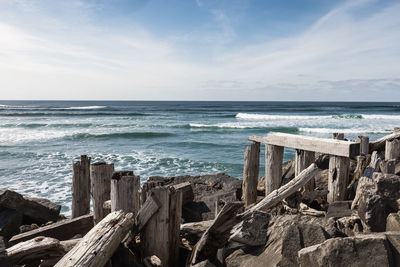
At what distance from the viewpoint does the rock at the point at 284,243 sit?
2.95 m

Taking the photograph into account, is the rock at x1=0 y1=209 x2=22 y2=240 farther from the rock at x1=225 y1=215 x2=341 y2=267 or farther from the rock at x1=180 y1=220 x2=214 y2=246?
the rock at x1=225 y1=215 x2=341 y2=267

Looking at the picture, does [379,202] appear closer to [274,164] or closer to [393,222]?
[393,222]

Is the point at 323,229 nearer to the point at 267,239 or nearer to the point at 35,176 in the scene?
the point at 267,239

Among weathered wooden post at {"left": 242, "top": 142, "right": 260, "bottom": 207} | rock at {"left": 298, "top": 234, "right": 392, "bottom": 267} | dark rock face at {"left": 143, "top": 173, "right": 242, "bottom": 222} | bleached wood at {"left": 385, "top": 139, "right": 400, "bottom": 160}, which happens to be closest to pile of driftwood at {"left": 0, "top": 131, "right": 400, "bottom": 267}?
rock at {"left": 298, "top": 234, "right": 392, "bottom": 267}

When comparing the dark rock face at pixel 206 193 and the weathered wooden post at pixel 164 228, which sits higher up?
the weathered wooden post at pixel 164 228

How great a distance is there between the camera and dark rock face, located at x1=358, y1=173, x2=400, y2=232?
3.75 m

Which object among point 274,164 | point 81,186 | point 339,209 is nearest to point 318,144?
point 274,164

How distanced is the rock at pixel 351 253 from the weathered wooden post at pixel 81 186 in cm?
452

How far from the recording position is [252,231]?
3428 millimetres

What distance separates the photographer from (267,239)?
3.42 meters

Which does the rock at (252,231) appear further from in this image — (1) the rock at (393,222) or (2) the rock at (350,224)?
(1) the rock at (393,222)

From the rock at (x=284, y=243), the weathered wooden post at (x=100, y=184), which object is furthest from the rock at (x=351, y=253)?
the weathered wooden post at (x=100, y=184)

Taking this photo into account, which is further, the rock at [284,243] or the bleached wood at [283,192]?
the bleached wood at [283,192]

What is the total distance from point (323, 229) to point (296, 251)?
0.41m
